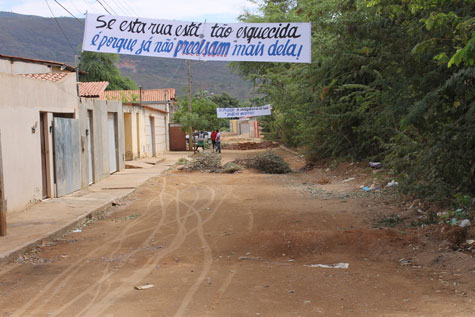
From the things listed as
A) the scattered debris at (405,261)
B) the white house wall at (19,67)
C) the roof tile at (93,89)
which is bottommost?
the scattered debris at (405,261)

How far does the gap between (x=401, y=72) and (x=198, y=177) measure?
11245 mm

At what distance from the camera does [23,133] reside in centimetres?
1137

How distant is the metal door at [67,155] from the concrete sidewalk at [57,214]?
1.03ft

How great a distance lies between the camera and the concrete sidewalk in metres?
8.02

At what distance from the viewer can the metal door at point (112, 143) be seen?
20.3 m

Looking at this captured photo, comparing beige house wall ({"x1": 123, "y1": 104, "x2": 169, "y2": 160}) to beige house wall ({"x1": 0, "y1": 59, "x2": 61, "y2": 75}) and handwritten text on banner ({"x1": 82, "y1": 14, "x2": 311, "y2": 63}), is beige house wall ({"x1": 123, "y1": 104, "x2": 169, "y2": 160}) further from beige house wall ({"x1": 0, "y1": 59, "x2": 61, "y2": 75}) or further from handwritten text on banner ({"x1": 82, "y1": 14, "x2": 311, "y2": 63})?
handwritten text on banner ({"x1": 82, "y1": 14, "x2": 311, "y2": 63})

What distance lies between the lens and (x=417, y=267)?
6.16 metres

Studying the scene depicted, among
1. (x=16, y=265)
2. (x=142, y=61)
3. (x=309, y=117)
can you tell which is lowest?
(x=16, y=265)

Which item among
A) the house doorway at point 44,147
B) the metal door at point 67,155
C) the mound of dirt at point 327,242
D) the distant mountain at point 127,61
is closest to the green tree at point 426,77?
the mound of dirt at point 327,242

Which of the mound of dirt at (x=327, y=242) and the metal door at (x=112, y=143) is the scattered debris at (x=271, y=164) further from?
the mound of dirt at (x=327, y=242)

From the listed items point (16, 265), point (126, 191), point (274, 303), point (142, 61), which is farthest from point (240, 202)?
point (142, 61)

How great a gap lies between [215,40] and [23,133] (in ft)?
15.7

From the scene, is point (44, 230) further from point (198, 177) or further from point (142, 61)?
point (142, 61)

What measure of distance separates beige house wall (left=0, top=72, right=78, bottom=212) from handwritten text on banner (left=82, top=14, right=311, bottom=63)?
222 centimetres
